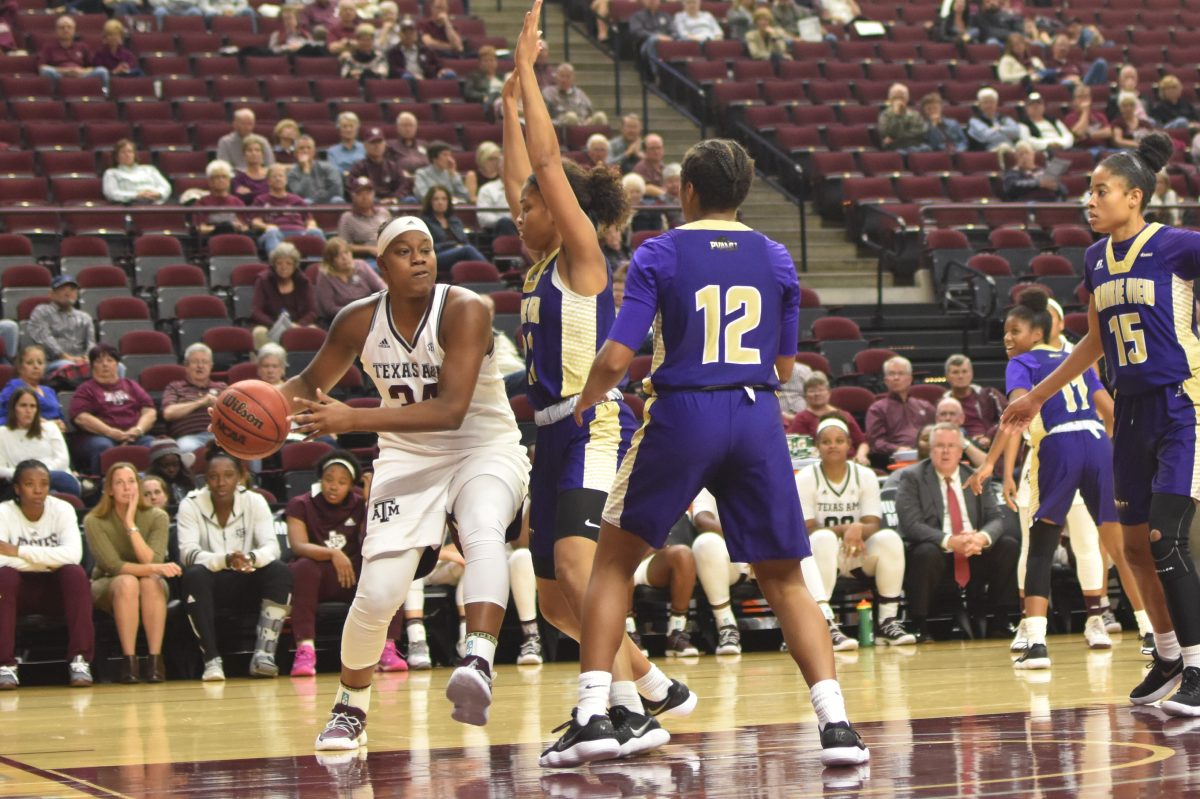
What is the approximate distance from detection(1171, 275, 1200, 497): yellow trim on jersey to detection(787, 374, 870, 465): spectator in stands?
17.9ft

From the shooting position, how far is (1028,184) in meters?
16.9

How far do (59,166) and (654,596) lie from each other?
24.4ft

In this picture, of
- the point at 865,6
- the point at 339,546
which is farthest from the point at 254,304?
the point at 865,6

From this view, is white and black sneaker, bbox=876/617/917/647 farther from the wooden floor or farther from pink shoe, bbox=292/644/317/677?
pink shoe, bbox=292/644/317/677

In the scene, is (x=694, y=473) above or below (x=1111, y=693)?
above

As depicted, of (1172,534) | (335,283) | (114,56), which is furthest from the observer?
(114,56)

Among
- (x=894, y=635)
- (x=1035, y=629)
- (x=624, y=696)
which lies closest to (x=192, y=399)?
(x=894, y=635)

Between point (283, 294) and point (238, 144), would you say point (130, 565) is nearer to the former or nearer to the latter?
point (283, 294)

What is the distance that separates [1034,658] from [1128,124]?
12384mm

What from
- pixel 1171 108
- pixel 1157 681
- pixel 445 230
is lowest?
pixel 1157 681

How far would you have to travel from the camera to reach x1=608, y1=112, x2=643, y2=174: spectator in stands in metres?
15.9

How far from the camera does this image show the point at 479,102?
1684cm

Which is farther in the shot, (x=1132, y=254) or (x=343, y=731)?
(x=1132, y=254)

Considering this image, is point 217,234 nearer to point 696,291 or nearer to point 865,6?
point 696,291
